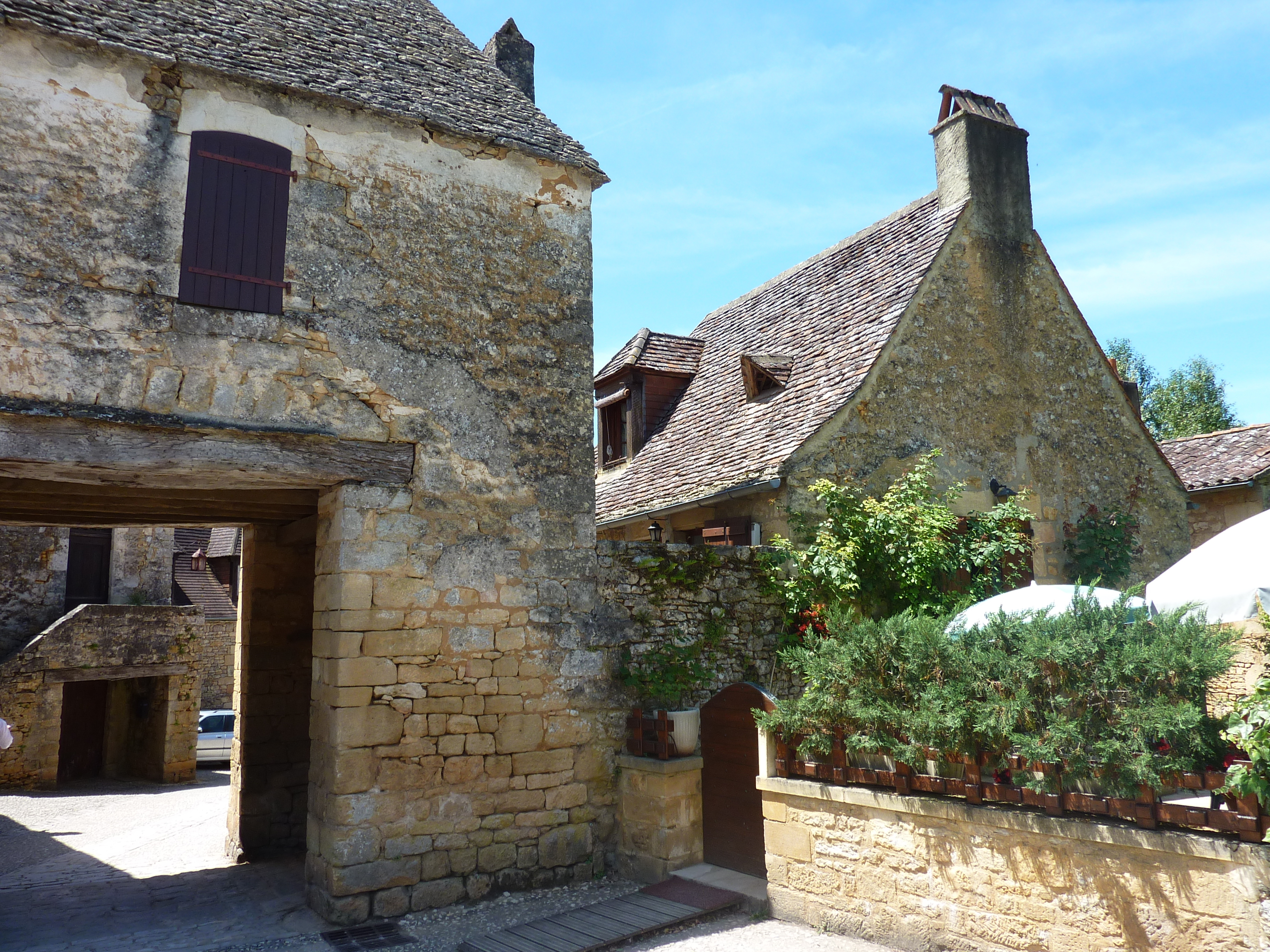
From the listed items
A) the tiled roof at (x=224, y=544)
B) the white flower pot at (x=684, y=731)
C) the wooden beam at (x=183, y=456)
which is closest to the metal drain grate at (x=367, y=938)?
the white flower pot at (x=684, y=731)

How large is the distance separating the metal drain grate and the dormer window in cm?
711

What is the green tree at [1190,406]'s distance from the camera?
96.9ft

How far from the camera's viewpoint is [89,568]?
16.0m

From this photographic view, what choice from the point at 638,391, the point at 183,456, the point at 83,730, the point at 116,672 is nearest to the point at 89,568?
the point at 116,672

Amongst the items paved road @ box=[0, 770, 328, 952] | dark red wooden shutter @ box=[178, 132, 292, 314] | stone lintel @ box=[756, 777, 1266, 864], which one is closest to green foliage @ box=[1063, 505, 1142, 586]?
stone lintel @ box=[756, 777, 1266, 864]

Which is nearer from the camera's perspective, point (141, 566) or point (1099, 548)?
point (1099, 548)

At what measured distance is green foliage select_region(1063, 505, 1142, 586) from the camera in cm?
1095

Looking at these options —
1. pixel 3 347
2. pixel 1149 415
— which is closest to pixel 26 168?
pixel 3 347

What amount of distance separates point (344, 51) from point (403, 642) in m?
5.04

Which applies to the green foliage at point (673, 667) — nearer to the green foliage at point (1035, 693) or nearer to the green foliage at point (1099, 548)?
the green foliage at point (1035, 693)

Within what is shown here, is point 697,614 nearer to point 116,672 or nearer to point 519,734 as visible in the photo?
point 519,734

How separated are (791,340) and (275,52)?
23.1ft

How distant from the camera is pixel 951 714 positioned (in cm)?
525

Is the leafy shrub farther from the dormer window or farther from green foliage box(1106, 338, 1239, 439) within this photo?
green foliage box(1106, 338, 1239, 439)
